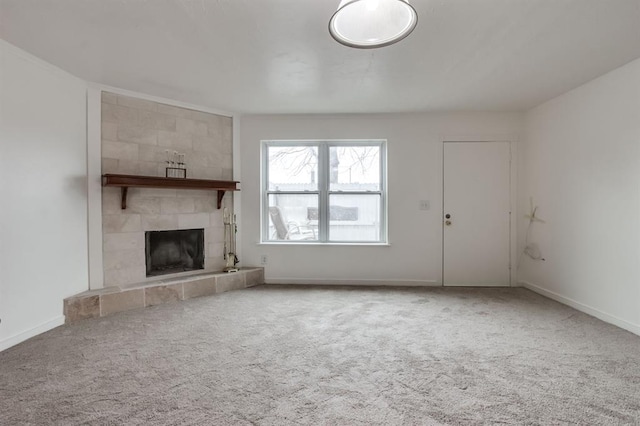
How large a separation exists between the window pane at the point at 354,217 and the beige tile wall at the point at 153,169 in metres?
1.43

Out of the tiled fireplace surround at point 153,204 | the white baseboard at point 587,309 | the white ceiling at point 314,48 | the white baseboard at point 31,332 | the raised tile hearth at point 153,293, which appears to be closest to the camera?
the white ceiling at point 314,48

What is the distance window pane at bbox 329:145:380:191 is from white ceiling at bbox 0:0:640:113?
83 cm

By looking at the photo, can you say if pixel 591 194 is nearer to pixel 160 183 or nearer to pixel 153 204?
pixel 160 183

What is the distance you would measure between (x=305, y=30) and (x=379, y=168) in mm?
2355

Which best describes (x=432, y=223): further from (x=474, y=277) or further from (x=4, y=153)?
(x=4, y=153)

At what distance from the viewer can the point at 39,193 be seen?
255 cm

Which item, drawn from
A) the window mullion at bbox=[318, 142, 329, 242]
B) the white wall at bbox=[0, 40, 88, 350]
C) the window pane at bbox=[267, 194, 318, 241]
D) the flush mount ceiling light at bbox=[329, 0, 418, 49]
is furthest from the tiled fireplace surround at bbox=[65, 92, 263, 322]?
the flush mount ceiling light at bbox=[329, 0, 418, 49]

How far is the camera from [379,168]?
4117 mm

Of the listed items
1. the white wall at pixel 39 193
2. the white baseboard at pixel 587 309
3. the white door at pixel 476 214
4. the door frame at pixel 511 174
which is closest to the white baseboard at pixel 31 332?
the white wall at pixel 39 193

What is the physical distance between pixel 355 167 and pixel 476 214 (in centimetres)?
170

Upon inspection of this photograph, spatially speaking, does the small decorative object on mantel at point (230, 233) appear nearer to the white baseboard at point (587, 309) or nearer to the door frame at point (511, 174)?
the door frame at point (511, 174)

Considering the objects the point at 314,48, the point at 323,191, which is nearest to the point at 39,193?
the point at 314,48

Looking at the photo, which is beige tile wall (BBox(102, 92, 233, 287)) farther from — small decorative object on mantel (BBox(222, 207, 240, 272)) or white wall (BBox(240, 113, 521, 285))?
white wall (BBox(240, 113, 521, 285))

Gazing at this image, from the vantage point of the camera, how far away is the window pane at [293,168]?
4.14m
